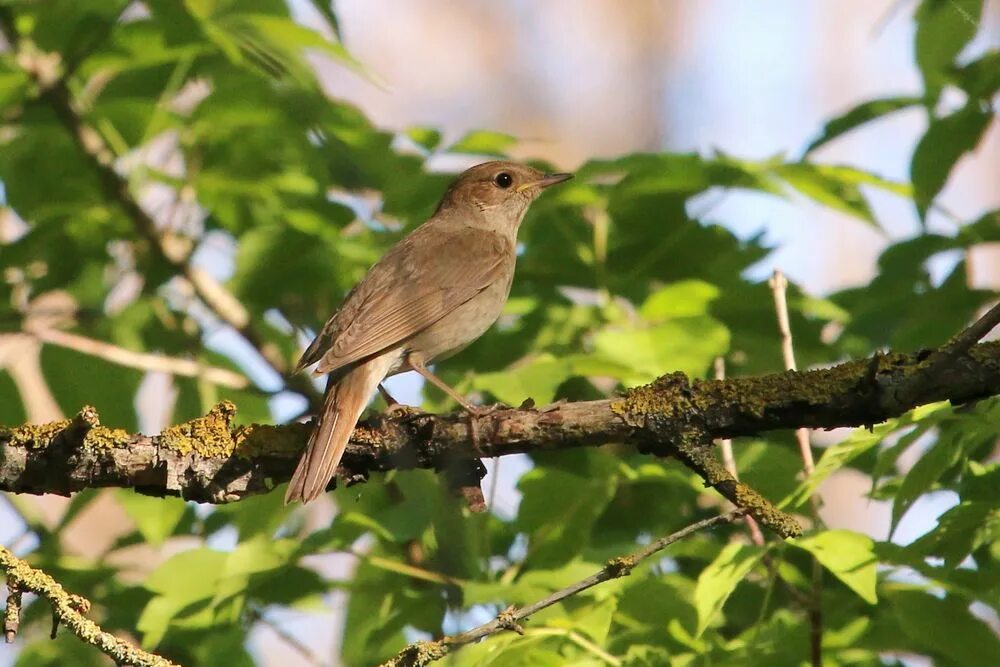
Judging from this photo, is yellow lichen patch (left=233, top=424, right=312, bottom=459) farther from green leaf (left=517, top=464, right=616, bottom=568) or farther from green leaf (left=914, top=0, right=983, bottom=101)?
green leaf (left=914, top=0, right=983, bottom=101)

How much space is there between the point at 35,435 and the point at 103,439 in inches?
7.2

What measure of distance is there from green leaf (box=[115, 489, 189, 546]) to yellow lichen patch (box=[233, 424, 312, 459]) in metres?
0.91

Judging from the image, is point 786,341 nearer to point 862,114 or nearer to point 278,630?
point 862,114

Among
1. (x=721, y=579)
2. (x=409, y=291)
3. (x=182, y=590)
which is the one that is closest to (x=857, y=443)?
(x=721, y=579)

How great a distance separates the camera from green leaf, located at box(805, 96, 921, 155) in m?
4.85

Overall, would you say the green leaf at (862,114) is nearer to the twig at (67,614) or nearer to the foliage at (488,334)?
the foliage at (488,334)

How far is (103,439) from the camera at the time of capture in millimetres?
3484

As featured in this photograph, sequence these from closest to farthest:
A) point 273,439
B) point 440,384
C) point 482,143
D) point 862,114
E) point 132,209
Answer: point 273,439 < point 440,384 < point 862,114 < point 482,143 < point 132,209

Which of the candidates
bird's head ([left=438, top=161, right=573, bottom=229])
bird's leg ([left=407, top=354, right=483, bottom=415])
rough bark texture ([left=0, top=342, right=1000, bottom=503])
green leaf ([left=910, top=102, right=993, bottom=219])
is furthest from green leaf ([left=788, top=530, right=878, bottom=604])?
bird's head ([left=438, top=161, right=573, bottom=229])

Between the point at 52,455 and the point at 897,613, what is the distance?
2.44m

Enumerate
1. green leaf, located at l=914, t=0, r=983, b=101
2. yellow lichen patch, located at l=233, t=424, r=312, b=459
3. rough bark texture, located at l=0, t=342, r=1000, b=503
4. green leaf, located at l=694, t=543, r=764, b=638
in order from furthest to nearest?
green leaf, located at l=914, t=0, r=983, b=101 < yellow lichen patch, located at l=233, t=424, r=312, b=459 < green leaf, located at l=694, t=543, r=764, b=638 < rough bark texture, located at l=0, t=342, r=1000, b=503

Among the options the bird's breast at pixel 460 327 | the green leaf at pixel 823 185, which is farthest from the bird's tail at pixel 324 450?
the green leaf at pixel 823 185

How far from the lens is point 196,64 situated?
17.5ft

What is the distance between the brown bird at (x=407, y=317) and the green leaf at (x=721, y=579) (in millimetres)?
834
